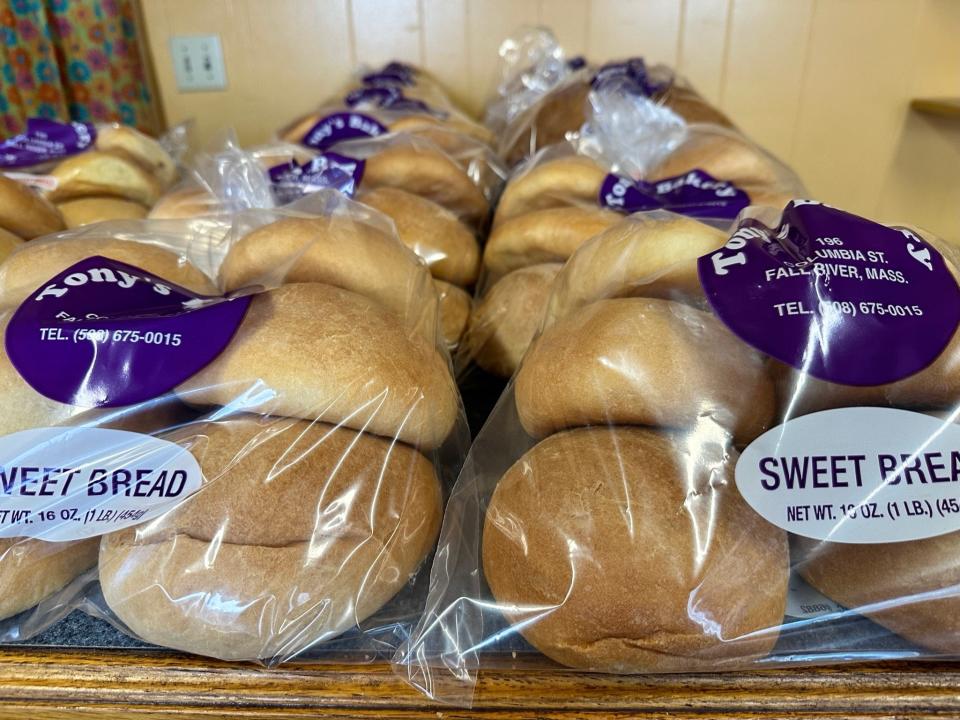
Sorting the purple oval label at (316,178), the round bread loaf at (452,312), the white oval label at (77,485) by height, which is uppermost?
the purple oval label at (316,178)

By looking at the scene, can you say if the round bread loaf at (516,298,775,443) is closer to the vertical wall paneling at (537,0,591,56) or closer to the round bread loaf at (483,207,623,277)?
the round bread loaf at (483,207,623,277)

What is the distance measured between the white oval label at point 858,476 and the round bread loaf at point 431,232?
57cm

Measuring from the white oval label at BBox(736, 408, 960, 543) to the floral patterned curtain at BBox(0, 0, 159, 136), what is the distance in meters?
2.03

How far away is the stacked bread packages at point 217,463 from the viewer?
0.44 metres

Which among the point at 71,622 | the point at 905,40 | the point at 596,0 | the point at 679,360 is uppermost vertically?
the point at 596,0

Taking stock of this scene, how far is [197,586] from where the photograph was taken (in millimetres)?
433

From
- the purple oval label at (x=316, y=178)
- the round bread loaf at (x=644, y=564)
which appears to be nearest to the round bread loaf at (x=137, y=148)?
the purple oval label at (x=316, y=178)

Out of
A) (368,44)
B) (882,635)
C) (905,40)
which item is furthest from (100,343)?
(905,40)

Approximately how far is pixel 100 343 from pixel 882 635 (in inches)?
24.3

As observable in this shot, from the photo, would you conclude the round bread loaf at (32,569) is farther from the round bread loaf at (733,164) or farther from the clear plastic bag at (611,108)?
the clear plastic bag at (611,108)

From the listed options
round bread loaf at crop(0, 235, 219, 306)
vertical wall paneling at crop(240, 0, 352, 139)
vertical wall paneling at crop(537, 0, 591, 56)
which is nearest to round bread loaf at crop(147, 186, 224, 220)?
round bread loaf at crop(0, 235, 219, 306)

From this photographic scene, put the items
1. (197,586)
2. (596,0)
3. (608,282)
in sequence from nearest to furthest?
(197,586) → (608,282) → (596,0)

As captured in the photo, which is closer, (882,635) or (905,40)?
(882,635)

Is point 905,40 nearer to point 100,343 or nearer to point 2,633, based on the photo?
point 100,343
